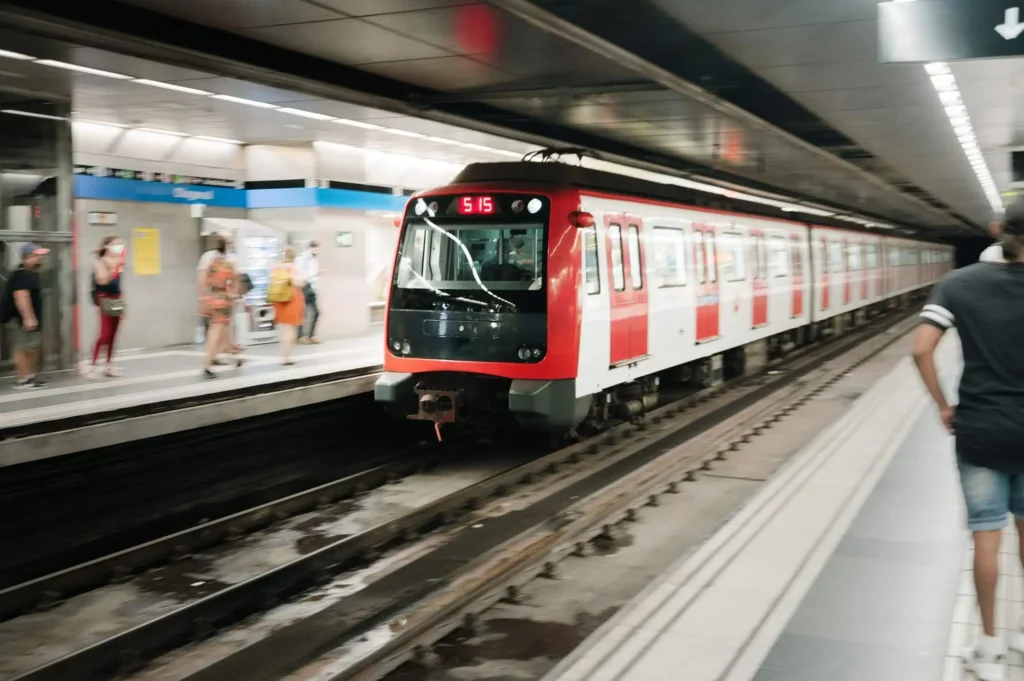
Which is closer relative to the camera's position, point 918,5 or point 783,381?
point 918,5

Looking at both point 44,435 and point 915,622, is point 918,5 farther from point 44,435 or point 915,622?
point 44,435

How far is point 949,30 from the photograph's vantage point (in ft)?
21.5

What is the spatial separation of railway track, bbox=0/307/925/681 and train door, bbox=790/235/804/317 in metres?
6.86

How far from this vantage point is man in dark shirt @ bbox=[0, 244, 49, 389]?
10.5 meters

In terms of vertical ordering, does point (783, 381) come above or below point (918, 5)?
below

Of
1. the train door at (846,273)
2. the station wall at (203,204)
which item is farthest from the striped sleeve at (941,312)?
the train door at (846,273)

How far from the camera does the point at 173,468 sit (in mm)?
8781

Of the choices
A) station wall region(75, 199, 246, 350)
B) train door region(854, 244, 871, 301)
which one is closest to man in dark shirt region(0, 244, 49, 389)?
Answer: station wall region(75, 199, 246, 350)

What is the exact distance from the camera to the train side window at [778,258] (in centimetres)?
1574

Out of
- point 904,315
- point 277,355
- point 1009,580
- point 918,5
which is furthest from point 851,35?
point 904,315

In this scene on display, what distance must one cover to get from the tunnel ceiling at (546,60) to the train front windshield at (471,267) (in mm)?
1689

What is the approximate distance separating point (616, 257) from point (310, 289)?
8238 mm

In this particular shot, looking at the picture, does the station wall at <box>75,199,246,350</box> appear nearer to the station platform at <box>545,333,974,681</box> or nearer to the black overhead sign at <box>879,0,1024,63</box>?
the station platform at <box>545,333,974,681</box>

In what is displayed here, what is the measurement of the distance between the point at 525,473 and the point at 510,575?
3.12 meters
